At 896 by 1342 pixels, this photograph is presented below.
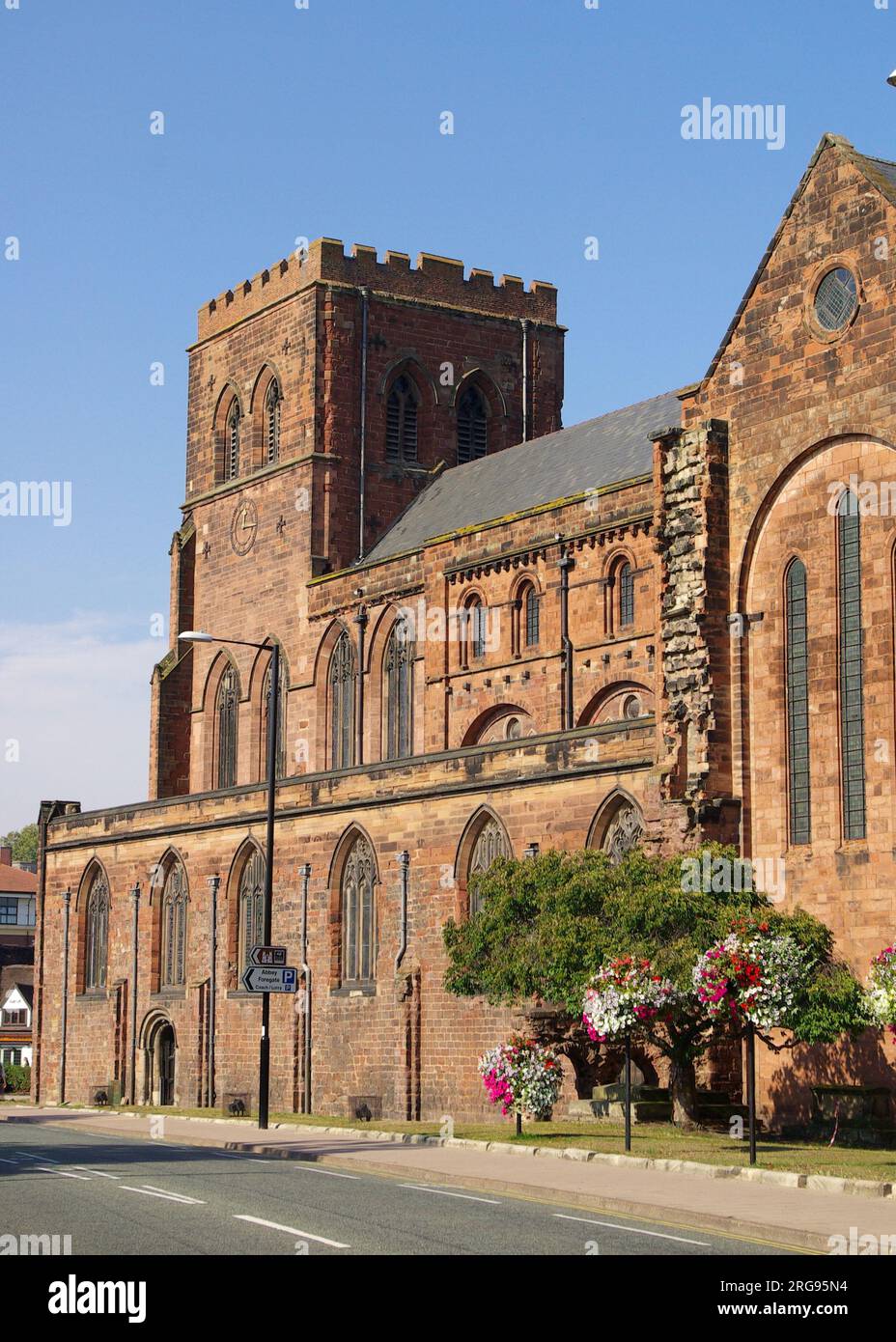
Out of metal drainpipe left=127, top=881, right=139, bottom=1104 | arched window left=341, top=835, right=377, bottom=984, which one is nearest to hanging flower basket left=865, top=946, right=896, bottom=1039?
arched window left=341, top=835, right=377, bottom=984

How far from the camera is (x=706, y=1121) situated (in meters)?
31.9

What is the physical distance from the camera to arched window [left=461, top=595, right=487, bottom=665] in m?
50.8

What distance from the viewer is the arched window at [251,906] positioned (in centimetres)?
5009

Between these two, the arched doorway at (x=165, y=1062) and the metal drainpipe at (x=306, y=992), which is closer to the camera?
the metal drainpipe at (x=306, y=992)

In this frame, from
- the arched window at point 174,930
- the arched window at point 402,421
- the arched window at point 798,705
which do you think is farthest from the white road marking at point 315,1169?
the arched window at point 402,421

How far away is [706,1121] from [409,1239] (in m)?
15.9

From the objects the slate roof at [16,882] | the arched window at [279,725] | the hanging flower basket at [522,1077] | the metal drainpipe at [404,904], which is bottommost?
the hanging flower basket at [522,1077]

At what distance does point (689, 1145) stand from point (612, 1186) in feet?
18.0

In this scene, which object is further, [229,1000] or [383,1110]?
[229,1000]

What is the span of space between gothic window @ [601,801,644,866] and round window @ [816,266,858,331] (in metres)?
9.76

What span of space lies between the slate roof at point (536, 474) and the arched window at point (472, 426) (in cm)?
186

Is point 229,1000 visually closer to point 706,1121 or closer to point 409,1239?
point 706,1121

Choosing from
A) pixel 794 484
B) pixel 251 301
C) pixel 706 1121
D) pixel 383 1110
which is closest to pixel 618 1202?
pixel 706 1121

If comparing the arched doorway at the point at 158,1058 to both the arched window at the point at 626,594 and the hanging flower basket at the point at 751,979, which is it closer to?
the arched window at the point at 626,594
